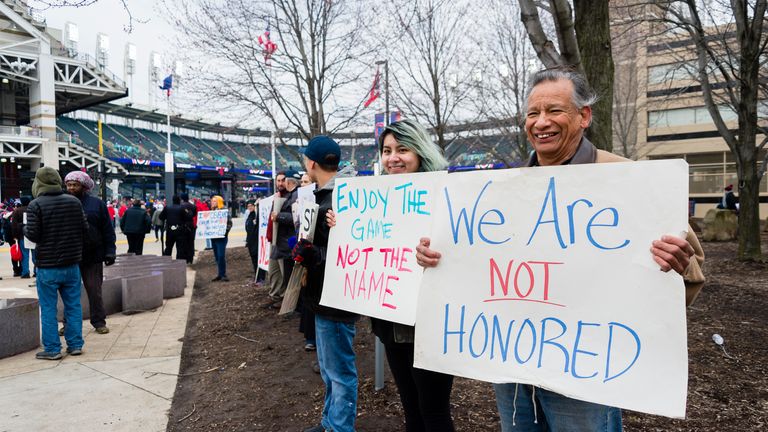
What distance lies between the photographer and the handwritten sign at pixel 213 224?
31.8 ft

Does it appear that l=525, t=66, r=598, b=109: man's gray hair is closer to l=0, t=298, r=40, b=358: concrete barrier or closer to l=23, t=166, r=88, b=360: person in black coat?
l=23, t=166, r=88, b=360: person in black coat

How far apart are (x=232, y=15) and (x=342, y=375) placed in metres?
8.45

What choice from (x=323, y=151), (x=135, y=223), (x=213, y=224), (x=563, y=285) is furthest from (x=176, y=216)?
(x=563, y=285)

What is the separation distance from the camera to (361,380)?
4055 millimetres

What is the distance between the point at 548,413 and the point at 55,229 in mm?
5134

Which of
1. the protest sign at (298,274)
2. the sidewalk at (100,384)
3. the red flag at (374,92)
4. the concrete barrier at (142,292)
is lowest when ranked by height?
the sidewalk at (100,384)

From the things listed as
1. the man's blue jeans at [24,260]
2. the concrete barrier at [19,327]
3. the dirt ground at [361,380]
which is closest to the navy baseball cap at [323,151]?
the dirt ground at [361,380]

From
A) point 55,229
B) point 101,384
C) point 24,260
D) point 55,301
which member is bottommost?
point 101,384

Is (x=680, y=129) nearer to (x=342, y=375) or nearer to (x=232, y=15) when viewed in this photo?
(x=232, y=15)

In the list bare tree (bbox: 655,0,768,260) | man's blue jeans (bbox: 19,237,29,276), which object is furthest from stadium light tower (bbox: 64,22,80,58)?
bare tree (bbox: 655,0,768,260)

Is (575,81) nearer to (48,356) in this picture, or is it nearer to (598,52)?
(598,52)

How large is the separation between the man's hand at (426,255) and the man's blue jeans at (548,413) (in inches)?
20.0

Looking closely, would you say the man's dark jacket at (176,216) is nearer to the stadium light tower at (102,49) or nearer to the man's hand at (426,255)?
the man's hand at (426,255)

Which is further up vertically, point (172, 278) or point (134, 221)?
point (134, 221)
